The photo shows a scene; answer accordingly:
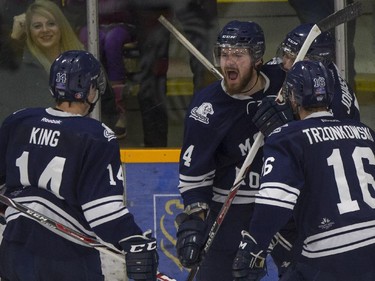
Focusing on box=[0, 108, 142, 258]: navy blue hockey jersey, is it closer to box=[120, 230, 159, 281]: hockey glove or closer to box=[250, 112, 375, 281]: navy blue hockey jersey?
box=[120, 230, 159, 281]: hockey glove

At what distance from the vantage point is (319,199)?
5.20 meters

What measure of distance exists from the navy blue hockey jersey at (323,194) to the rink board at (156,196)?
2101 mm

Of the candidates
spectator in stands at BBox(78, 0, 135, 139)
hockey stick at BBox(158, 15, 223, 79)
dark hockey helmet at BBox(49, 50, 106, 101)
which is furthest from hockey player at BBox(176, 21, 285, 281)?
spectator in stands at BBox(78, 0, 135, 139)

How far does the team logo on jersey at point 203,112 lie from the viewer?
6.06m

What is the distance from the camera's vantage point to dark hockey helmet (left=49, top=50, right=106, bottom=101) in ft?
17.9

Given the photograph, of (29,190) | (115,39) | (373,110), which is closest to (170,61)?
(115,39)

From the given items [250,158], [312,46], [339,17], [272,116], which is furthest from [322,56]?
[250,158]

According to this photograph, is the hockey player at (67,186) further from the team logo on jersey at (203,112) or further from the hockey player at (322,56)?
the hockey player at (322,56)

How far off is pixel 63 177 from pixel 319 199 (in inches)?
39.8

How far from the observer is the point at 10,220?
18.1 feet

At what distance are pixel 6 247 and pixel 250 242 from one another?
39.6 inches

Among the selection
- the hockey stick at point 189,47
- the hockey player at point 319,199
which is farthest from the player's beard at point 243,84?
the hockey stick at point 189,47

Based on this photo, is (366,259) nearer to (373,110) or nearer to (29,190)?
(29,190)

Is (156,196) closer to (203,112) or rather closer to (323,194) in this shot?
(203,112)
